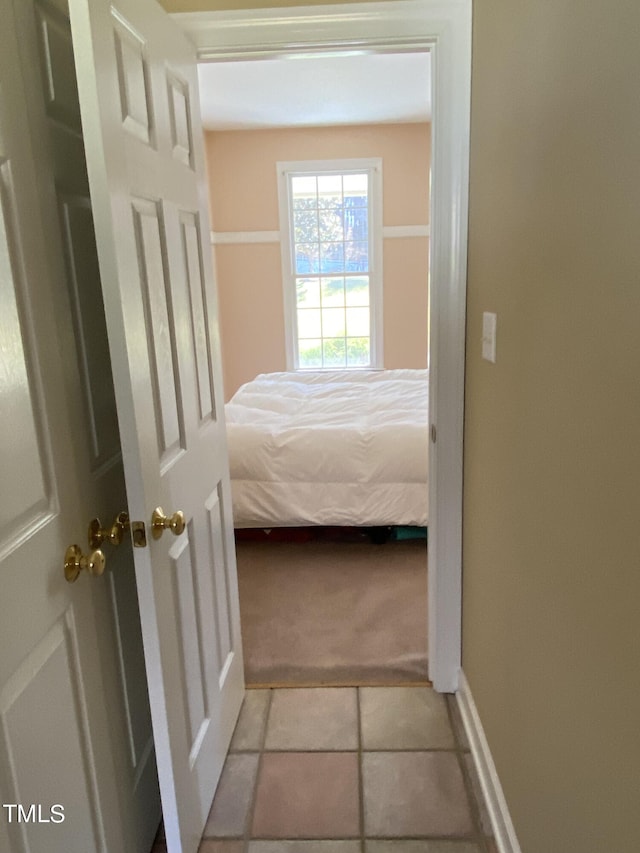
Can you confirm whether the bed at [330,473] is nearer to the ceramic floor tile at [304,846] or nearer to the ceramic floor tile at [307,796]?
the ceramic floor tile at [307,796]

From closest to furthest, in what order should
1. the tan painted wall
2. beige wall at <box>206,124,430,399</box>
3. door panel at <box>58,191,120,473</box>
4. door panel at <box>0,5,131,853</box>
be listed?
the tan painted wall, door panel at <box>0,5,131,853</box>, door panel at <box>58,191,120,473</box>, beige wall at <box>206,124,430,399</box>

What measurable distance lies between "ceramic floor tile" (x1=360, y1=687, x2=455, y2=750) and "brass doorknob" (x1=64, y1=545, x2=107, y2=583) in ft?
3.91

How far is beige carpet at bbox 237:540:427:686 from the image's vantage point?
87.7 inches

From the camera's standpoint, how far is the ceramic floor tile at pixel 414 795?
1.59 metres

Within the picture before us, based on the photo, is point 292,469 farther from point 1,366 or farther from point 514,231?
point 1,366

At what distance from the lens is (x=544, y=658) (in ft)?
3.87

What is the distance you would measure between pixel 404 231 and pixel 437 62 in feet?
13.0

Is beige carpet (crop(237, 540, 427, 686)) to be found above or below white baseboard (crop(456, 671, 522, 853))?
below

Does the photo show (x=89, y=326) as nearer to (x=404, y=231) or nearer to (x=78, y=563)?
(x=78, y=563)

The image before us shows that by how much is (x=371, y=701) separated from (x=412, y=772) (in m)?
0.32

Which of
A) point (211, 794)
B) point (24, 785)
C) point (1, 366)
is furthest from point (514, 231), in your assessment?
point (211, 794)

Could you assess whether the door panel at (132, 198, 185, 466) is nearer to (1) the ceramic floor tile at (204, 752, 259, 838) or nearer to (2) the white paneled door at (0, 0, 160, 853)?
(2) the white paneled door at (0, 0, 160, 853)

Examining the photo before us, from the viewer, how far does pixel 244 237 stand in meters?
5.65

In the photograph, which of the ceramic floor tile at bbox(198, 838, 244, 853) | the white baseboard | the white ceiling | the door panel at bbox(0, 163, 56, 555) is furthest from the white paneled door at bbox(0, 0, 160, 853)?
the white ceiling
